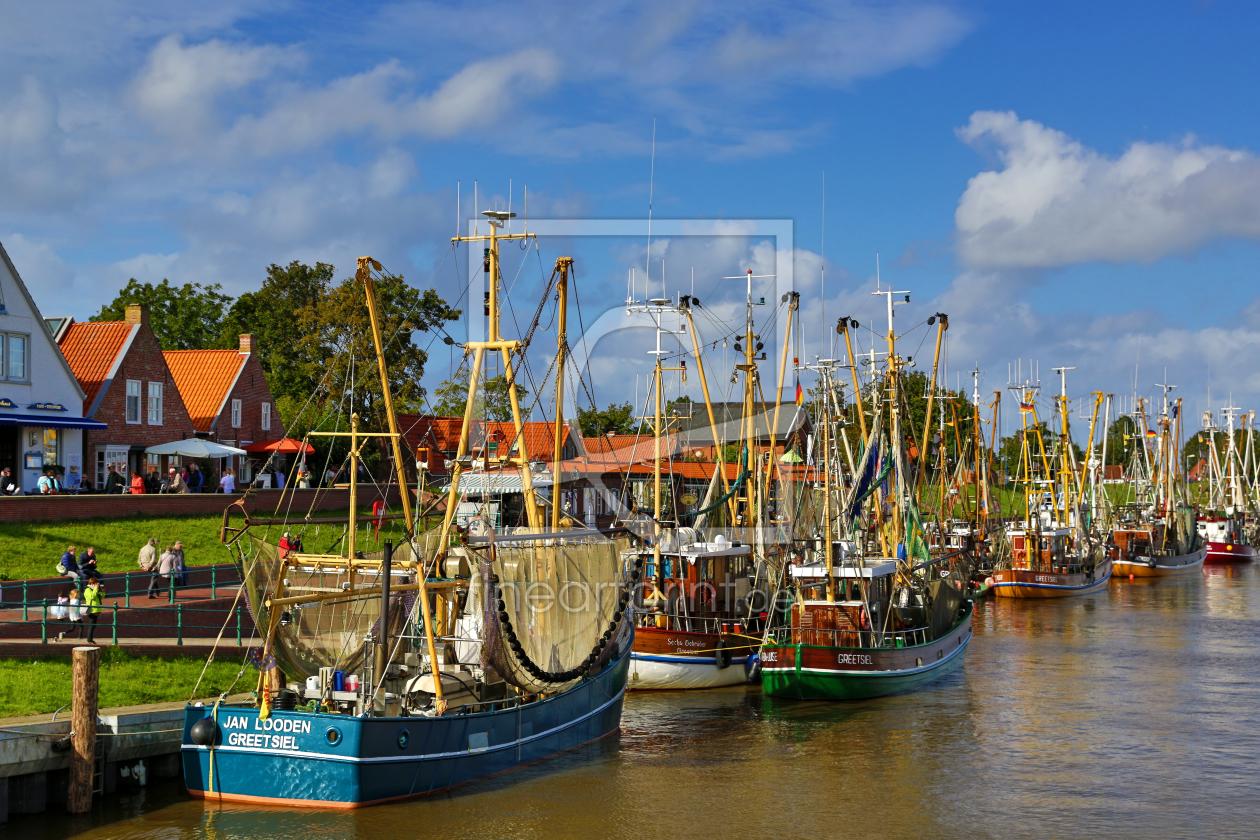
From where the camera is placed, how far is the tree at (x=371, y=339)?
6412 cm

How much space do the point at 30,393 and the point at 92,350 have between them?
6.81 m

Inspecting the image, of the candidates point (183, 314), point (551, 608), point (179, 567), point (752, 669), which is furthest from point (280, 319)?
point (551, 608)

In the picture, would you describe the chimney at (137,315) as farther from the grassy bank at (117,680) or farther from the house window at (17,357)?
the grassy bank at (117,680)

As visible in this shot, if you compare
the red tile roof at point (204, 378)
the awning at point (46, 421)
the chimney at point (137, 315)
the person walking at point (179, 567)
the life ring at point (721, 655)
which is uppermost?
the chimney at point (137, 315)

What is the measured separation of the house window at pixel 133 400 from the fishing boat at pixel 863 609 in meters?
29.4

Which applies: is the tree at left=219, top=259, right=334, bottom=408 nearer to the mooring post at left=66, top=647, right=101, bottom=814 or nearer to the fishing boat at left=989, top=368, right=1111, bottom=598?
the fishing boat at left=989, top=368, right=1111, bottom=598

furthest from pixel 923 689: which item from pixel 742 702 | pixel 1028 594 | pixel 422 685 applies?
pixel 1028 594

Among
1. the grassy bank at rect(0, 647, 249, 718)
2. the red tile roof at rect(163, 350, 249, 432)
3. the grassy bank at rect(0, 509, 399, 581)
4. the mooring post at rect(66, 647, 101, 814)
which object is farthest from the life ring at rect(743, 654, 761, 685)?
the red tile roof at rect(163, 350, 249, 432)

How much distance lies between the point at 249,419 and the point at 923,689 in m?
38.5

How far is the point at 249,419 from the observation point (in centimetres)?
6044

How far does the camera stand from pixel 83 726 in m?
19.9

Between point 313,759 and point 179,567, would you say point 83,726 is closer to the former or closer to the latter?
point 313,759

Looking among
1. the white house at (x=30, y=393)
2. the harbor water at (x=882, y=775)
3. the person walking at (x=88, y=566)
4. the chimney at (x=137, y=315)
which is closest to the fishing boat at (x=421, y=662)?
the harbor water at (x=882, y=775)

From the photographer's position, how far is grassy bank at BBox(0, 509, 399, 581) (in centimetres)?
3416
